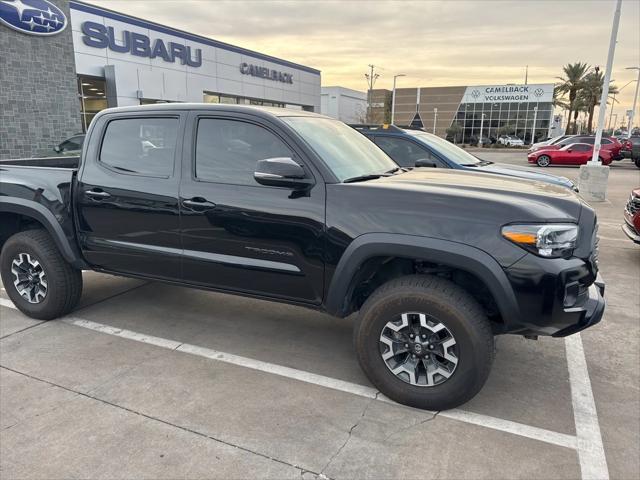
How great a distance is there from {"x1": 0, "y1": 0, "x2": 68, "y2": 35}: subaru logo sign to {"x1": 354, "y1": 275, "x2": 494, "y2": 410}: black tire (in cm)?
1567

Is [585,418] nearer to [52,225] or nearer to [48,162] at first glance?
[52,225]

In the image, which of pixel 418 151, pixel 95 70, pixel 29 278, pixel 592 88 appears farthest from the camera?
pixel 592 88

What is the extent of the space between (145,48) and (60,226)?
69.0 ft

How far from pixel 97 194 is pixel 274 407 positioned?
2.29 m

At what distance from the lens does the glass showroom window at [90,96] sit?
67.1ft

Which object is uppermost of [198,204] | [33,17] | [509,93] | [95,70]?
[509,93]

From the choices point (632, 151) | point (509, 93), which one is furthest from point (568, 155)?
point (509, 93)

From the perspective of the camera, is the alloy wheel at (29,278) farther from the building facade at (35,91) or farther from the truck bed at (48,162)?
the building facade at (35,91)

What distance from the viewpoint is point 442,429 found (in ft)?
9.41

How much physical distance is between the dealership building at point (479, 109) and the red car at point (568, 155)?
3792cm

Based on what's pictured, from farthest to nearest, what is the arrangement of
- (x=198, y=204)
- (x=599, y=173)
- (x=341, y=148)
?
(x=599, y=173) → (x=341, y=148) → (x=198, y=204)

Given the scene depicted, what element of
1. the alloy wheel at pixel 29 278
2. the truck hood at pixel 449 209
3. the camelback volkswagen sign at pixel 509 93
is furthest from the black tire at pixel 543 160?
the camelback volkswagen sign at pixel 509 93

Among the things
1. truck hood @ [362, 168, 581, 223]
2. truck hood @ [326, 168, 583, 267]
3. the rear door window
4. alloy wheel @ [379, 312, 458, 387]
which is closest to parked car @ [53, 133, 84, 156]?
the rear door window

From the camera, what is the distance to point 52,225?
13.6 feet
